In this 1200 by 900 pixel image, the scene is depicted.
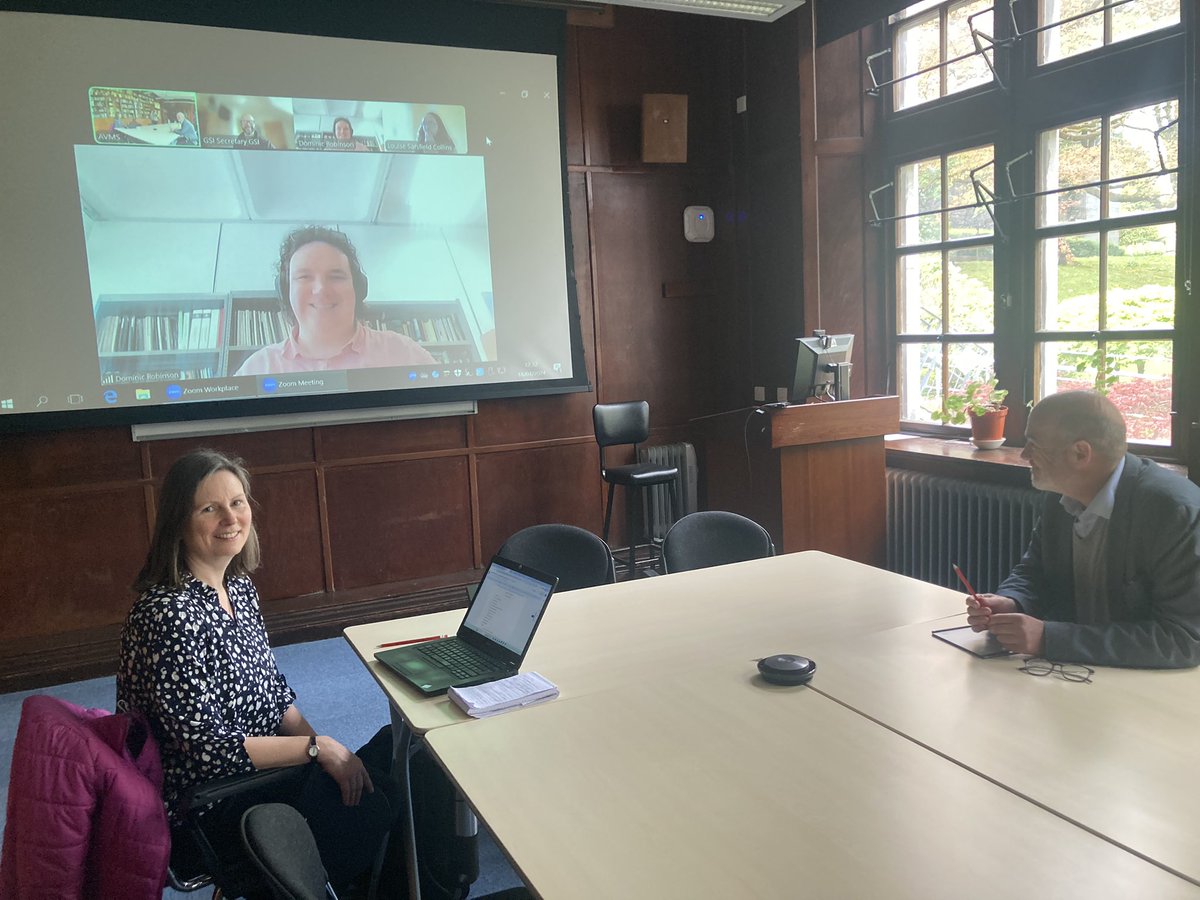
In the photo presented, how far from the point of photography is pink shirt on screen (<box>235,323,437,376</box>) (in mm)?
4523

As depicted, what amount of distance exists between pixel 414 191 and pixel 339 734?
2.82 m

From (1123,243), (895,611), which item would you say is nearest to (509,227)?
(1123,243)

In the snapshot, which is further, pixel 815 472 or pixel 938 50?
pixel 938 50

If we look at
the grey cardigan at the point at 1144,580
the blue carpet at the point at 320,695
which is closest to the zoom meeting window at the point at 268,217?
the blue carpet at the point at 320,695

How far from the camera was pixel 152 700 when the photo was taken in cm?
179

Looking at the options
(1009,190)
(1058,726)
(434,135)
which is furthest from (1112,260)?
(434,135)

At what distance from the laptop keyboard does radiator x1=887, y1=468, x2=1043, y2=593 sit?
2766 mm

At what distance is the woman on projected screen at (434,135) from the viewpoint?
4742 millimetres

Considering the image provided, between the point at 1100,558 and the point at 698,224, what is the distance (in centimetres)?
395

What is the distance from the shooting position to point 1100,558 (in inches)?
83.5

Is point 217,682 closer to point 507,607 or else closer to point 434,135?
point 507,607

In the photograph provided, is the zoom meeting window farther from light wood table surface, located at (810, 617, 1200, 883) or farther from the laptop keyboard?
light wood table surface, located at (810, 617, 1200, 883)

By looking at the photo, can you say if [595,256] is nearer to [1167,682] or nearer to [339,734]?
[339,734]

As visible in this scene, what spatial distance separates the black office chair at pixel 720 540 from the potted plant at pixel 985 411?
1.85m
